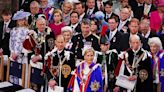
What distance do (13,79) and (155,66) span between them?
255 centimetres

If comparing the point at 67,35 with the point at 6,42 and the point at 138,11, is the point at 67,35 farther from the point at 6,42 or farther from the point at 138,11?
the point at 138,11

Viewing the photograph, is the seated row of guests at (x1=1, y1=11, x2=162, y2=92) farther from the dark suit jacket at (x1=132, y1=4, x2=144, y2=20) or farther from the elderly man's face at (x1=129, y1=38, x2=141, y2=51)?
the dark suit jacket at (x1=132, y1=4, x2=144, y2=20)

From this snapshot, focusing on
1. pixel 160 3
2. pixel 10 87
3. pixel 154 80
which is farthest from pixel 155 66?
pixel 10 87

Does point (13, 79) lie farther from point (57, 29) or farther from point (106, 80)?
point (106, 80)

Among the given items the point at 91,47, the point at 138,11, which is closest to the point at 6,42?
the point at 91,47

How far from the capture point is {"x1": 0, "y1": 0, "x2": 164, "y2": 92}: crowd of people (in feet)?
19.5

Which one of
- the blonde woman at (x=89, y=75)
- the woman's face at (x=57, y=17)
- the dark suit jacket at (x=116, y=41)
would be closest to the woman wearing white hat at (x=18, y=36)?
the woman's face at (x=57, y=17)

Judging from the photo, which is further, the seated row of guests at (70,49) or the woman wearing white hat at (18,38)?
the woman wearing white hat at (18,38)

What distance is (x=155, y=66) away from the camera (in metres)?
6.10

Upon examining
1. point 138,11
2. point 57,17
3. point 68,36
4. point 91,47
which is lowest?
point 91,47

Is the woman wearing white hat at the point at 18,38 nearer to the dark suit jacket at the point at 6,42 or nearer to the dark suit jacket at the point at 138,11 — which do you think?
the dark suit jacket at the point at 6,42

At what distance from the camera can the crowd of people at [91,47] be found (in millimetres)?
5938

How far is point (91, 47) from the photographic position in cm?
652

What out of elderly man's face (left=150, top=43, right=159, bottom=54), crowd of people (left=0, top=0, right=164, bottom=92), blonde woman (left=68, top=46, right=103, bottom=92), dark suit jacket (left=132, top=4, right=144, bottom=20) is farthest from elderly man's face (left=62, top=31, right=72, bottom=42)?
dark suit jacket (left=132, top=4, right=144, bottom=20)
